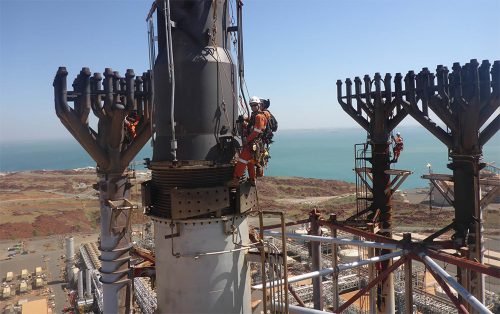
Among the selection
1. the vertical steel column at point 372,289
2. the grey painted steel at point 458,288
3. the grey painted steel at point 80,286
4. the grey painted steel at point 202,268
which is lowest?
the grey painted steel at point 80,286

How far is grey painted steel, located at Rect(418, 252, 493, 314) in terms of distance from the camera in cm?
771

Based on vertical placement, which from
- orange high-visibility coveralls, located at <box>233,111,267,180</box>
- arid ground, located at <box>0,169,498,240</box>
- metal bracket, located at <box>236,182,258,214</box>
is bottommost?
arid ground, located at <box>0,169,498,240</box>

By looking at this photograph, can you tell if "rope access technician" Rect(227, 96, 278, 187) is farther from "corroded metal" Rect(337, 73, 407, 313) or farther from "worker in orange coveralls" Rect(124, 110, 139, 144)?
"corroded metal" Rect(337, 73, 407, 313)

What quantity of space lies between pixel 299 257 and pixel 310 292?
10.5 m

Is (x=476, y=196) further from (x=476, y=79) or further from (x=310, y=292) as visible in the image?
(x=310, y=292)

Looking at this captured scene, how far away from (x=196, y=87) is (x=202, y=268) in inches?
126

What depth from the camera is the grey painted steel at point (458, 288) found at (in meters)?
7.71

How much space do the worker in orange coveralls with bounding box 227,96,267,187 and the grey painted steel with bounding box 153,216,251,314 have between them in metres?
0.82

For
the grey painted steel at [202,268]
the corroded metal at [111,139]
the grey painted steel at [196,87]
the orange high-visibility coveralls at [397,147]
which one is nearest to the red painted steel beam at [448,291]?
the grey painted steel at [202,268]

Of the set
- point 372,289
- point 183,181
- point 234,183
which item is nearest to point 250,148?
point 234,183

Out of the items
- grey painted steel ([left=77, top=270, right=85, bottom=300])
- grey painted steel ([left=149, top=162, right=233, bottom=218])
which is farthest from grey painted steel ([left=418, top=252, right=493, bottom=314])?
grey painted steel ([left=77, top=270, right=85, bottom=300])

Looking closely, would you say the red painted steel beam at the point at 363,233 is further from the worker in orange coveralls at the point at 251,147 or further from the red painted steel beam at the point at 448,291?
the worker in orange coveralls at the point at 251,147

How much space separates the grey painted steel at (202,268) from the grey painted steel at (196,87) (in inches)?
50.1

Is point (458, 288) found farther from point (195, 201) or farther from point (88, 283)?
point (88, 283)
